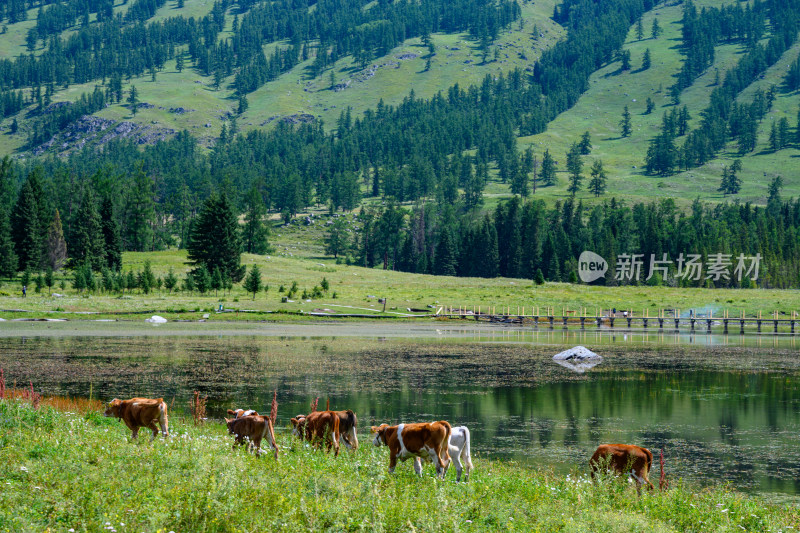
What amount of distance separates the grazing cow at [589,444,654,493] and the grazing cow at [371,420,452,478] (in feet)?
10.4

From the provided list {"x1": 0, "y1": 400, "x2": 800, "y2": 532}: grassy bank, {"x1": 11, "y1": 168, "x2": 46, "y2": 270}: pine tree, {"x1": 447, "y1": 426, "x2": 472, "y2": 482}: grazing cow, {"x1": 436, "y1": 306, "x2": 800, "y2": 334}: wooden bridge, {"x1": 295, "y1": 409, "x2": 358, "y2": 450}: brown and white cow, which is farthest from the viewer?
{"x1": 11, "y1": 168, "x2": 46, "y2": 270}: pine tree

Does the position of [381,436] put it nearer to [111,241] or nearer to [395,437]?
[395,437]

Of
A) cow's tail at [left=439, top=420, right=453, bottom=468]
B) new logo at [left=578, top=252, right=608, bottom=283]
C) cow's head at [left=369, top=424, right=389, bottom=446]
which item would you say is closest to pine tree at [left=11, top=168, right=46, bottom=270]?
cow's head at [left=369, top=424, right=389, bottom=446]

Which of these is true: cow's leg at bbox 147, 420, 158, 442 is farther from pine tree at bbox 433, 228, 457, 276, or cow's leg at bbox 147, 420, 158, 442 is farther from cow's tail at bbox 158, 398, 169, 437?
pine tree at bbox 433, 228, 457, 276

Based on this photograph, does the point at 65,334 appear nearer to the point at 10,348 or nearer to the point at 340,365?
the point at 10,348

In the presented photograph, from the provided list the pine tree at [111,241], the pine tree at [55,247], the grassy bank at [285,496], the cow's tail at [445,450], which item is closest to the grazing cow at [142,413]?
the grassy bank at [285,496]

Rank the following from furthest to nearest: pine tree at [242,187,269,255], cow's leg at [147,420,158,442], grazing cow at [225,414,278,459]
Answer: pine tree at [242,187,269,255]
cow's leg at [147,420,158,442]
grazing cow at [225,414,278,459]

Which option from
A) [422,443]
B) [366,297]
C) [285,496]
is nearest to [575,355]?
[422,443]

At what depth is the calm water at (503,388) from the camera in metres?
19.5

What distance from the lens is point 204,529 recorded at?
9.47 m

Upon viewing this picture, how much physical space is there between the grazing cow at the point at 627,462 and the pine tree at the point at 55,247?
328 ft

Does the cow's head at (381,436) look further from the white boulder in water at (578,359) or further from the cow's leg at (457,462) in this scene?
the white boulder in water at (578,359)

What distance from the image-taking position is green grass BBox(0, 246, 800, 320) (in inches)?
2662

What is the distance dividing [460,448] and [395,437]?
53.2 inches
